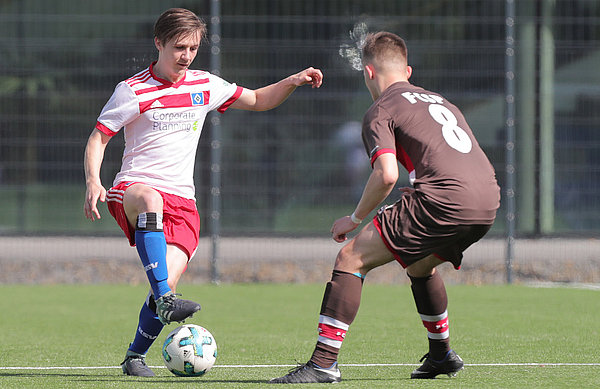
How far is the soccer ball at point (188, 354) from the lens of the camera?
5246 mm

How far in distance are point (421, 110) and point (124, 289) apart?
6.47 m

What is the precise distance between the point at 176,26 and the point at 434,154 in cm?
152

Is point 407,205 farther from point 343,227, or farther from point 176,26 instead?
point 176,26

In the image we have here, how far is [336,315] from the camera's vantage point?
4824 millimetres

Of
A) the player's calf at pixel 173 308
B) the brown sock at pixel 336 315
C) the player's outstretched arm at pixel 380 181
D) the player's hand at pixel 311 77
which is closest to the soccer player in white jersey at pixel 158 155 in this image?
the player's calf at pixel 173 308

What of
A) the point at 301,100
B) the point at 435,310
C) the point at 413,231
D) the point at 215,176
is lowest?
the point at 435,310

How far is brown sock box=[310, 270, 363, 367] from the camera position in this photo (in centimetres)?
482

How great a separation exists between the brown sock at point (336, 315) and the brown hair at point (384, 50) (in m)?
1.02

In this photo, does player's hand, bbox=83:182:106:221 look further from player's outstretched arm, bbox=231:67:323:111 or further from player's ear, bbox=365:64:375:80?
player's ear, bbox=365:64:375:80

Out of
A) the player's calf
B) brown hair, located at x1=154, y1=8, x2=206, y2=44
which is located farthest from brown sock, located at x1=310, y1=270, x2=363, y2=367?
brown hair, located at x1=154, y1=8, x2=206, y2=44

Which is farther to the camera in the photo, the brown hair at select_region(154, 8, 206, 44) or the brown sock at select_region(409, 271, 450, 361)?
the brown hair at select_region(154, 8, 206, 44)

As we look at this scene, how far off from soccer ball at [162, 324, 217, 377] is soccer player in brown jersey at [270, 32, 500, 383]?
509mm

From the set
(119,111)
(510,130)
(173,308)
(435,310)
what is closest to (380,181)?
(435,310)

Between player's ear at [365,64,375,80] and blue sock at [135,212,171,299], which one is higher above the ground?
player's ear at [365,64,375,80]
